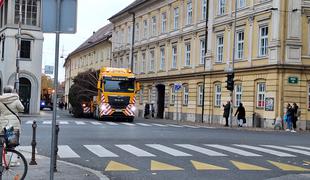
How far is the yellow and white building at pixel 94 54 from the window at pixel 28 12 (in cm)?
1880

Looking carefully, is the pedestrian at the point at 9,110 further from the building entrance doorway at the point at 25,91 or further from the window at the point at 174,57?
the window at the point at 174,57

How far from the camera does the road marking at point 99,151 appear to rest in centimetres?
1432

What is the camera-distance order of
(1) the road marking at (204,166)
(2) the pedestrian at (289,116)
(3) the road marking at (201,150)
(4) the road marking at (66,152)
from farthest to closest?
(2) the pedestrian at (289,116) < (3) the road marking at (201,150) < (4) the road marking at (66,152) < (1) the road marking at (204,166)

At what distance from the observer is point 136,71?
62.8 meters

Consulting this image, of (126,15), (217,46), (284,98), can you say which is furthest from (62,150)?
(126,15)

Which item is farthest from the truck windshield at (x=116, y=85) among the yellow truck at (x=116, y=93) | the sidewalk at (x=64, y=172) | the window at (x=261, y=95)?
the sidewalk at (x=64, y=172)

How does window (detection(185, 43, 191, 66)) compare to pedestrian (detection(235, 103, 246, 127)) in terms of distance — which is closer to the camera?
pedestrian (detection(235, 103, 246, 127))

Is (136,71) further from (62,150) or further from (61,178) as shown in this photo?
(61,178)

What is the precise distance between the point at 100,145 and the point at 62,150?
1876 millimetres

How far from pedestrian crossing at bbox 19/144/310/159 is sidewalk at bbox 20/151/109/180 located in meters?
2.01

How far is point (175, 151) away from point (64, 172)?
207 inches

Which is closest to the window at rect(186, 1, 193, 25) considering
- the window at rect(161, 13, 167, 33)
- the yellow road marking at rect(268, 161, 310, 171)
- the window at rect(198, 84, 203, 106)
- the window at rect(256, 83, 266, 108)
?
the window at rect(161, 13, 167, 33)

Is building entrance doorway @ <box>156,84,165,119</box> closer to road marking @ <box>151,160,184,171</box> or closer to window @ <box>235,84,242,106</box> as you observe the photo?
window @ <box>235,84,242,106</box>

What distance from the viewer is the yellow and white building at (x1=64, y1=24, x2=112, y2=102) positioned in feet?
255
